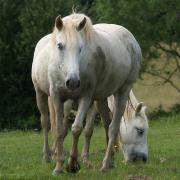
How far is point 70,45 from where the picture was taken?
7.57m

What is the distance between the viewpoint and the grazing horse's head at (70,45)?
7266mm

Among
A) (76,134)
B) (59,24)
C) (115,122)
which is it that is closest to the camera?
(59,24)

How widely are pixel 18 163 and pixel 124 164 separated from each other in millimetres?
1664

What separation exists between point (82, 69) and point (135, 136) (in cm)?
311

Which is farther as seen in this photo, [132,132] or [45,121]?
[132,132]

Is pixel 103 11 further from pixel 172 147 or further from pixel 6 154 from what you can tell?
pixel 6 154

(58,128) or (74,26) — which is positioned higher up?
(74,26)

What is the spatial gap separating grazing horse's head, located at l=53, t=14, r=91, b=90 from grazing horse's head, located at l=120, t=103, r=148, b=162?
3.13 m

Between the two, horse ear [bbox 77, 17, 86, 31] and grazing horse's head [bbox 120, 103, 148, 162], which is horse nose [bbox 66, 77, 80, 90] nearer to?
horse ear [bbox 77, 17, 86, 31]

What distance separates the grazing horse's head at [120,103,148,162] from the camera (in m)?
10.5

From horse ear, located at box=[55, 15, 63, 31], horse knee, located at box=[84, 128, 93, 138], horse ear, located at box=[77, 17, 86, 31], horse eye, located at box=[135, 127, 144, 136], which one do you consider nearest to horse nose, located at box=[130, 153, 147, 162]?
horse eye, located at box=[135, 127, 144, 136]

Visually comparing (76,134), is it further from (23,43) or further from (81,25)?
(23,43)

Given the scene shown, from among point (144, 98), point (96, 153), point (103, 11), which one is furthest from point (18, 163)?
point (144, 98)

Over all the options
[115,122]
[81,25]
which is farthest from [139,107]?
[81,25]
